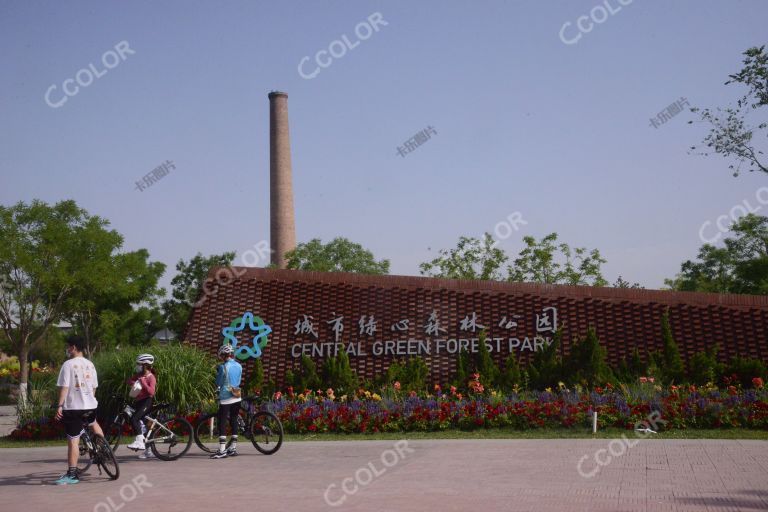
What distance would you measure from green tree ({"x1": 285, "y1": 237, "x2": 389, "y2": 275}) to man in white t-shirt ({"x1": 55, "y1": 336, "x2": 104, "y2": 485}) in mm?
37199

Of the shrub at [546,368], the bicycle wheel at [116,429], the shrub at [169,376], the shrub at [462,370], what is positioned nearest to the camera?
the bicycle wheel at [116,429]

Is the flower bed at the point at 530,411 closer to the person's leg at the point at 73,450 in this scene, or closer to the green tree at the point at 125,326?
the person's leg at the point at 73,450

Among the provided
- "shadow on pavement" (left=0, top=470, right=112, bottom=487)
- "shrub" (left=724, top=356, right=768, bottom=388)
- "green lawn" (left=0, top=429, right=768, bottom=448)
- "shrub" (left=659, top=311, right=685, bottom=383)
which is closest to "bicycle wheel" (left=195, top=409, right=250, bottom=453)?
"green lawn" (left=0, top=429, right=768, bottom=448)

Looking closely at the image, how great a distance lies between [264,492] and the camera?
9523 millimetres

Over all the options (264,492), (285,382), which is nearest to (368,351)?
(285,382)

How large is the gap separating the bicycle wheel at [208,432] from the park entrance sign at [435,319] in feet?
15.8

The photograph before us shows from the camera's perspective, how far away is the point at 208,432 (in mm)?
15094

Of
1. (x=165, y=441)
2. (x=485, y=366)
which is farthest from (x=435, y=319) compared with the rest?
(x=165, y=441)

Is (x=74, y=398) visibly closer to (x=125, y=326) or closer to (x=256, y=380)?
(x=256, y=380)

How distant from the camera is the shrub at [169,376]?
1697cm

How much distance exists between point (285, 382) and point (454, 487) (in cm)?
1082

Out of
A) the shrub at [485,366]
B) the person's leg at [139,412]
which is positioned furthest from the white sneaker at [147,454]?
the shrub at [485,366]

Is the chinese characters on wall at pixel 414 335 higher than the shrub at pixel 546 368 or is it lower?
higher

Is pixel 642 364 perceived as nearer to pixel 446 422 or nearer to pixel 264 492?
pixel 446 422
